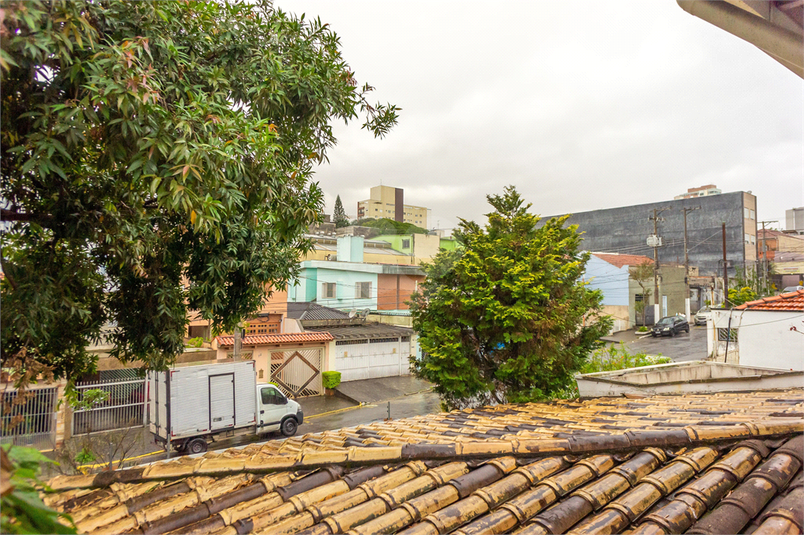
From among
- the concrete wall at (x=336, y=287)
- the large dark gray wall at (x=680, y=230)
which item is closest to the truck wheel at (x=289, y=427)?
the concrete wall at (x=336, y=287)

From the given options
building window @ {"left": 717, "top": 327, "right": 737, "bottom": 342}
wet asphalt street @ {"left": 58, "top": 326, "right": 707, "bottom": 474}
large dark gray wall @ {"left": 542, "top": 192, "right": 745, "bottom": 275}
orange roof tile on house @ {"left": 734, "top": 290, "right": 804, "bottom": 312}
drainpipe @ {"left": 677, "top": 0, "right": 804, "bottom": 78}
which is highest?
large dark gray wall @ {"left": 542, "top": 192, "right": 745, "bottom": 275}

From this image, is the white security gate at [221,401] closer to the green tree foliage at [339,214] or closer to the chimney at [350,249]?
the chimney at [350,249]

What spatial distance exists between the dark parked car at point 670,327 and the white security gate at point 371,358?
16.3 m

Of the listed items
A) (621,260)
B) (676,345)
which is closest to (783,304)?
(676,345)

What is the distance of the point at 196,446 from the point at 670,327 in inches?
1076

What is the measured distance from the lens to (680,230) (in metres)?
40.7

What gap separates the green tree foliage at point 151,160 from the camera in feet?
11.7

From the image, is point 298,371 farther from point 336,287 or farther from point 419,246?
point 419,246

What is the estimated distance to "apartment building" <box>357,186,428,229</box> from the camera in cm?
5834

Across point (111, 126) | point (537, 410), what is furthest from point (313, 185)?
point (537, 410)

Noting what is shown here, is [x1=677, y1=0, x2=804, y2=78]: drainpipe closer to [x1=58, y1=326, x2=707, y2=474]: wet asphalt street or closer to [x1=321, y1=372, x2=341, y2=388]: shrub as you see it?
[x1=58, y1=326, x2=707, y2=474]: wet asphalt street

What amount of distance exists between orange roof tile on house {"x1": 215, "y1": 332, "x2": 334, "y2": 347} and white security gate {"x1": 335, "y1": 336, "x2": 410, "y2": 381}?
104 cm

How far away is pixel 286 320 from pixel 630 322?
24.0 m

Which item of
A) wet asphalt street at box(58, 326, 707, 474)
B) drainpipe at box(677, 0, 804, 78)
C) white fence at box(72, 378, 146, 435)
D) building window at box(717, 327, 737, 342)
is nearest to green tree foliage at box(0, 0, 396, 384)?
drainpipe at box(677, 0, 804, 78)
